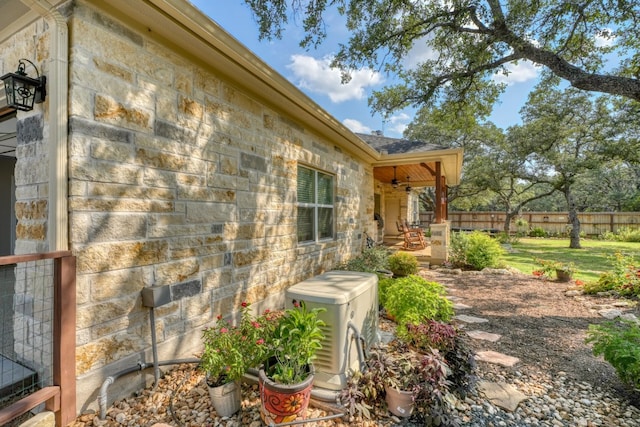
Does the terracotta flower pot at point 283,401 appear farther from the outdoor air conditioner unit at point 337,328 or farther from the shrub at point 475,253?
the shrub at point 475,253

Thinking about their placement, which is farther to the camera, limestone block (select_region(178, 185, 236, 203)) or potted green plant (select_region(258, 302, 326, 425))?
limestone block (select_region(178, 185, 236, 203))

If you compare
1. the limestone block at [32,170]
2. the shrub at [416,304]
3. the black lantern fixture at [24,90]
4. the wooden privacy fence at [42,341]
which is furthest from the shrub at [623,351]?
the black lantern fixture at [24,90]

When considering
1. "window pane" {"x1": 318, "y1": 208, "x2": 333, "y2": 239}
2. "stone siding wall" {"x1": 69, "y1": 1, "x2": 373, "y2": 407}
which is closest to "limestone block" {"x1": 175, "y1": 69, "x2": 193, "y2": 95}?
"stone siding wall" {"x1": 69, "y1": 1, "x2": 373, "y2": 407}

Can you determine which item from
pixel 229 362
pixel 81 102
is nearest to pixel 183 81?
pixel 81 102

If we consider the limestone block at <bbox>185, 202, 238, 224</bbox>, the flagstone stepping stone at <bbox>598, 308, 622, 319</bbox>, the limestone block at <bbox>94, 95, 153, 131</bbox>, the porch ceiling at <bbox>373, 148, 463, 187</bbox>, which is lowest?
the flagstone stepping stone at <bbox>598, 308, 622, 319</bbox>

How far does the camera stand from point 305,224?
5133mm

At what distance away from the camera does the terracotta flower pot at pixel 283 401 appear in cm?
183

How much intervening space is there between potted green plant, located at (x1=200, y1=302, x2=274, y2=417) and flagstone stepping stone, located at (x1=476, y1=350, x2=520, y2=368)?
7.59 ft

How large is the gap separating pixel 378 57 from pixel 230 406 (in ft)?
21.3

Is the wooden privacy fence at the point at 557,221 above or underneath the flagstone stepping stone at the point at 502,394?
above

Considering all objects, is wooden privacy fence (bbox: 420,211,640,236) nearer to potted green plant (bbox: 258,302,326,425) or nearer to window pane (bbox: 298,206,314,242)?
window pane (bbox: 298,206,314,242)

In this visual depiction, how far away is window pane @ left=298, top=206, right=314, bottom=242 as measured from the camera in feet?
16.3

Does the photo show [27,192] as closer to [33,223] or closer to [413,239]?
[33,223]

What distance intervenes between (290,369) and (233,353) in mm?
433
